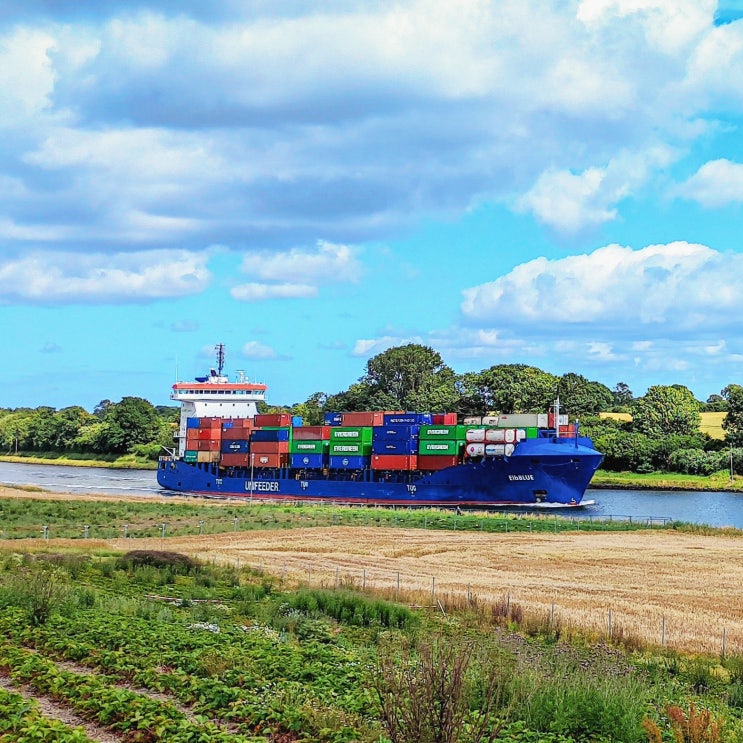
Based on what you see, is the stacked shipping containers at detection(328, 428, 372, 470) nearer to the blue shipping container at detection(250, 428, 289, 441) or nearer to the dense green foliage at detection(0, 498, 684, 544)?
the blue shipping container at detection(250, 428, 289, 441)

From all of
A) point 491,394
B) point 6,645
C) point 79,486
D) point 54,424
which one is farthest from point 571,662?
point 54,424

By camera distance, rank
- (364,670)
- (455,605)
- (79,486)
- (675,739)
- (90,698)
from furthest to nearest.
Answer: (79,486) → (455,605) → (364,670) → (90,698) → (675,739)

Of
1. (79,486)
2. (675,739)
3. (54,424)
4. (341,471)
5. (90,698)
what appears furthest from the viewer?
(54,424)

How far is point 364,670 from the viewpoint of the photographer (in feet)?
42.9

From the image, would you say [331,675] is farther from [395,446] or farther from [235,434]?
[235,434]

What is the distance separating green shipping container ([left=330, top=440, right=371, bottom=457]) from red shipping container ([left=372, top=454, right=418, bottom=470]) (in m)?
1.78

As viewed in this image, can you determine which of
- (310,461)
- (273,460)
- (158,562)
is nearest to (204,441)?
(273,460)

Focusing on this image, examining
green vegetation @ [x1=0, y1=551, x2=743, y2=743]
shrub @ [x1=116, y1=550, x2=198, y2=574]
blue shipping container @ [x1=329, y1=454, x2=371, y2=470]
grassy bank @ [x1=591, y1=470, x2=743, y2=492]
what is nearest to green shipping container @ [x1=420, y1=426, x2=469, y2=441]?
blue shipping container @ [x1=329, y1=454, x2=371, y2=470]

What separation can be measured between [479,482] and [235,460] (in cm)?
2482

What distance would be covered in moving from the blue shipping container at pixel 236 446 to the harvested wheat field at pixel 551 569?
3700cm

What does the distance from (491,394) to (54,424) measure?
79927mm

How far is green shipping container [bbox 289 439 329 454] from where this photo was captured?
78375 millimetres

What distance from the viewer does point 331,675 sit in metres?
12.5

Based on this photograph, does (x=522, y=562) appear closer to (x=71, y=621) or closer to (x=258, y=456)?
(x=71, y=621)
